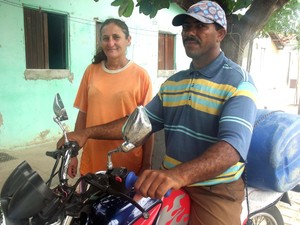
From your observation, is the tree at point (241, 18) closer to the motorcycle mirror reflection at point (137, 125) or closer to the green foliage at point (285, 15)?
the green foliage at point (285, 15)

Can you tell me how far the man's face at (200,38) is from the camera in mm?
1639

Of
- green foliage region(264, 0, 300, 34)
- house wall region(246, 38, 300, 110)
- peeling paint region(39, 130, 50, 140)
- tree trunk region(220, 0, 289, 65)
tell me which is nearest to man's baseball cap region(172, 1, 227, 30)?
tree trunk region(220, 0, 289, 65)

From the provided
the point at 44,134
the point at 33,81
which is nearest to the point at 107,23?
the point at 33,81

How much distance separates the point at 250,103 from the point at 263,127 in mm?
542

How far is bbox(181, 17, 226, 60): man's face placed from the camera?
1.64 meters

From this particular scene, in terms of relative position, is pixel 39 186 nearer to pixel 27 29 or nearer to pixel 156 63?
pixel 27 29

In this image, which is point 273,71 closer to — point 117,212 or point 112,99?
point 112,99

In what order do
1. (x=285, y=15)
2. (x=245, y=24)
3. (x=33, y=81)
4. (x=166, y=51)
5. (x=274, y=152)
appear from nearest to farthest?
(x=274, y=152)
(x=245, y=24)
(x=285, y=15)
(x=33, y=81)
(x=166, y=51)

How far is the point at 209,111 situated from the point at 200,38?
38 centimetres

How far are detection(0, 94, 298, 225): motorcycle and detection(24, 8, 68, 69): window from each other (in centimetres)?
477

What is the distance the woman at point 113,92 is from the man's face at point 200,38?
2.08 feet

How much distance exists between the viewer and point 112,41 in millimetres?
2184

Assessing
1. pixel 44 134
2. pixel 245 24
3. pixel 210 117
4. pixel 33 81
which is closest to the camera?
pixel 210 117

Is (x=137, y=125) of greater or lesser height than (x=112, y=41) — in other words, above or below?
below
